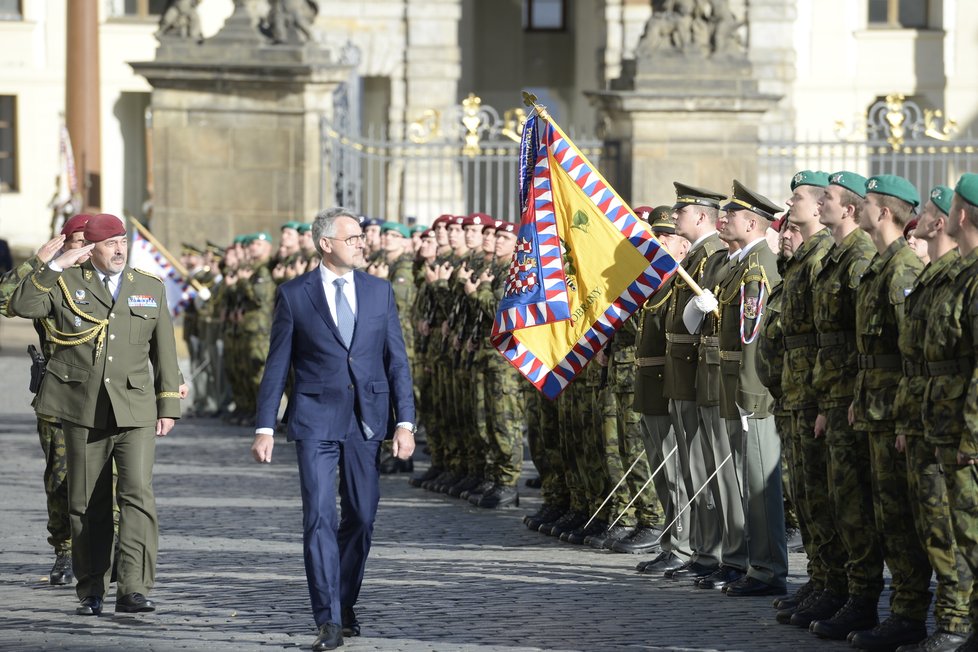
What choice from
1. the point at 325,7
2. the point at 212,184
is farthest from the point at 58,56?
the point at 212,184

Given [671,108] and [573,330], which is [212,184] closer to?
[671,108]

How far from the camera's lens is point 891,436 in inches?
330

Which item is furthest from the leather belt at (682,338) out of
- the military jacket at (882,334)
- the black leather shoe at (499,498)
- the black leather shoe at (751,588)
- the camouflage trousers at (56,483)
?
the camouflage trousers at (56,483)

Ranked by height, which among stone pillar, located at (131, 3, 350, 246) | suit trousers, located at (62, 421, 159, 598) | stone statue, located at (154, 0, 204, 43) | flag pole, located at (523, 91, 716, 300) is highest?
stone statue, located at (154, 0, 204, 43)

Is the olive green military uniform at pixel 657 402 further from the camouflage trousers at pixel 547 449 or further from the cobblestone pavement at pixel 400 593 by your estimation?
the camouflage trousers at pixel 547 449

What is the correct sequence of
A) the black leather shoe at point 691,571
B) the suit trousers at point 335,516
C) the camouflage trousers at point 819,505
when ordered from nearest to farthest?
the suit trousers at point 335,516
the camouflage trousers at point 819,505
the black leather shoe at point 691,571

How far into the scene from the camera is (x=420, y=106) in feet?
127

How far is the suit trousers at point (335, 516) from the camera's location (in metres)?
8.50

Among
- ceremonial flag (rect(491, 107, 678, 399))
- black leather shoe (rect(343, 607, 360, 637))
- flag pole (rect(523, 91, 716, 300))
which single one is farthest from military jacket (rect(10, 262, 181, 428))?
flag pole (rect(523, 91, 716, 300))

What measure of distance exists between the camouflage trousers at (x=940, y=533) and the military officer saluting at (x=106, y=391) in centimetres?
361

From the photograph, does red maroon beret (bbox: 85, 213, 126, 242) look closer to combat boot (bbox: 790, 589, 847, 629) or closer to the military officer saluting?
the military officer saluting

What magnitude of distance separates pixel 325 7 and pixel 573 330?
92.4ft

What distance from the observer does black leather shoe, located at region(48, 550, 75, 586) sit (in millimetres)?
10242

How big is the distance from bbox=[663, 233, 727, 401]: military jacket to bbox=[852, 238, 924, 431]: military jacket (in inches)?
84.0
